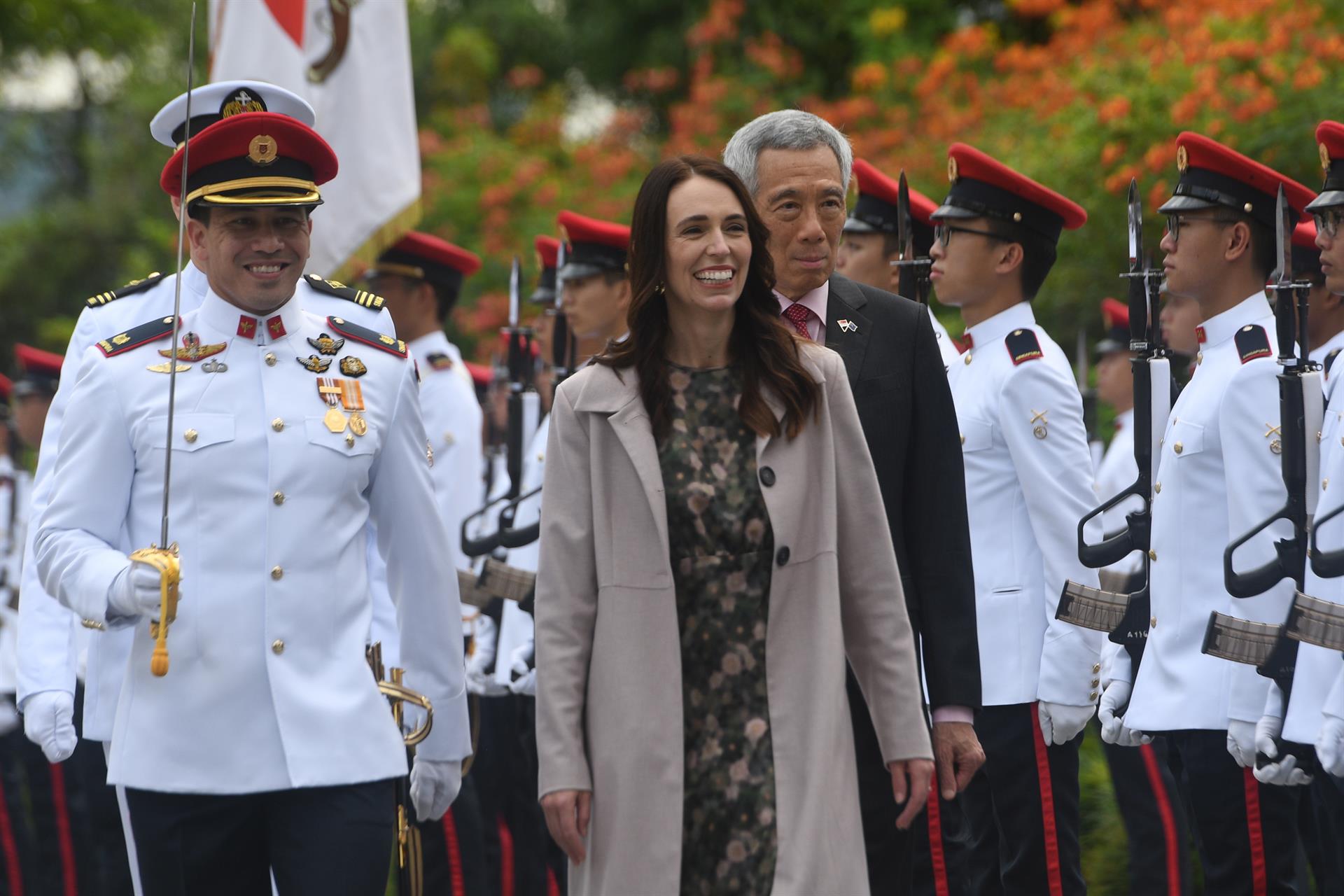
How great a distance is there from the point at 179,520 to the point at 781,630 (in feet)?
4.20

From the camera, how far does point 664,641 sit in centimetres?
A: 325

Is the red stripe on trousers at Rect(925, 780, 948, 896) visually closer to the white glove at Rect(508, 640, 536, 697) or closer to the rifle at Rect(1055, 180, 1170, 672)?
the rifle at Rect(1055, 180, 1170, 672)

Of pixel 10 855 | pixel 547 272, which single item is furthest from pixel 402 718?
pixel 10 855

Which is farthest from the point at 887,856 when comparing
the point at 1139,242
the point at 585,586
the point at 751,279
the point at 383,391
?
the point at 1139,242

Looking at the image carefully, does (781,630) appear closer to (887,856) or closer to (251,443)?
(887,856)

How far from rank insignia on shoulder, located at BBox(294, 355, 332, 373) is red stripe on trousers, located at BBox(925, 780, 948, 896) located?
6.94 feet

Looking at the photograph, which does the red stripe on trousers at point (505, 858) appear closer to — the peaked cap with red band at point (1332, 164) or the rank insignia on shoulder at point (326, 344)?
the rank insignia on shoulder at point (326, 344)

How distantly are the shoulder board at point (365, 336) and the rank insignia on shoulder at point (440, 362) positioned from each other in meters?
3.04

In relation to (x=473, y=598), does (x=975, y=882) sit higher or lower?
lower

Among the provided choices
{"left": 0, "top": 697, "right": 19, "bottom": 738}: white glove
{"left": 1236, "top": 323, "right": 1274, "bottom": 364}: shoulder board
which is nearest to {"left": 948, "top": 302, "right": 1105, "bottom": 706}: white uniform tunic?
{"left": 1236, "top": 323, "right": 1274, "bottom": 364}: shoulder board

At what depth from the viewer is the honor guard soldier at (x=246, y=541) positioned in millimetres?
3699

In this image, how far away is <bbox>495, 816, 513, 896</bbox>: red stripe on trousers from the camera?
24.3ft

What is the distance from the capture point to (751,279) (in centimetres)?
353

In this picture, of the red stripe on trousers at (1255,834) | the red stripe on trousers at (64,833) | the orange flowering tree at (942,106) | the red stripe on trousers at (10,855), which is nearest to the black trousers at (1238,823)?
the red stripe on trousers at (1255,834)
